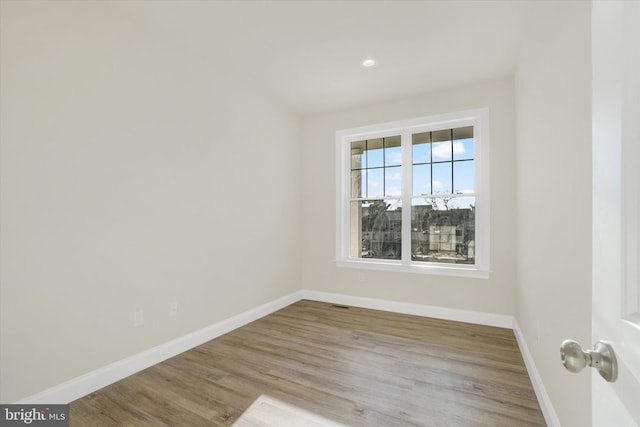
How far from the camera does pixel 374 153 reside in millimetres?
4355

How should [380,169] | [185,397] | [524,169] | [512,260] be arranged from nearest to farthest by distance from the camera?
1. [185,397]
2. [524,169]
3. [512,260]
4. [380,169]

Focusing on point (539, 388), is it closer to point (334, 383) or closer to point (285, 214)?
point (334, 383)

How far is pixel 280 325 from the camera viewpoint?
355 centimetres

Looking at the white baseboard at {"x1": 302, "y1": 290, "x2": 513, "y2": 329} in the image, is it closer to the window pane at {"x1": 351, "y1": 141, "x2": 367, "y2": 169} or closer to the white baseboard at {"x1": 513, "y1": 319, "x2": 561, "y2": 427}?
the white baseboard at {"x1": 513, "y1": 319, "x2": 561, "y2": 427}

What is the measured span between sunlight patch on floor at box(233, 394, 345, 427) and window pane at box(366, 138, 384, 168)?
3.14 m

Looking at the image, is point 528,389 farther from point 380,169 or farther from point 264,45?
point 264,45

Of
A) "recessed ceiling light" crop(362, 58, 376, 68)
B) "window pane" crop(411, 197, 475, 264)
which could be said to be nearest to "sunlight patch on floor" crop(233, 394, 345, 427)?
"window pane" crop(411, 197, 475, 264)

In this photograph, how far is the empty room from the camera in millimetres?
1355

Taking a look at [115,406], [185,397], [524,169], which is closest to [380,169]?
[524,169]

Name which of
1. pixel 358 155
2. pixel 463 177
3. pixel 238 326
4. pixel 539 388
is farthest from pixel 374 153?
pixel 539 388


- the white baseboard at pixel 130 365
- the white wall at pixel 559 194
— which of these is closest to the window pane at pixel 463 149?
the white wall at pixel 559 194

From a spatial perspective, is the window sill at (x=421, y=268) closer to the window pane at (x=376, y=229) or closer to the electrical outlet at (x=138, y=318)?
the window pane at (x=376, y=229)

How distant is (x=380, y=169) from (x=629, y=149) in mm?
3857

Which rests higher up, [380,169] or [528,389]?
[380,169]
